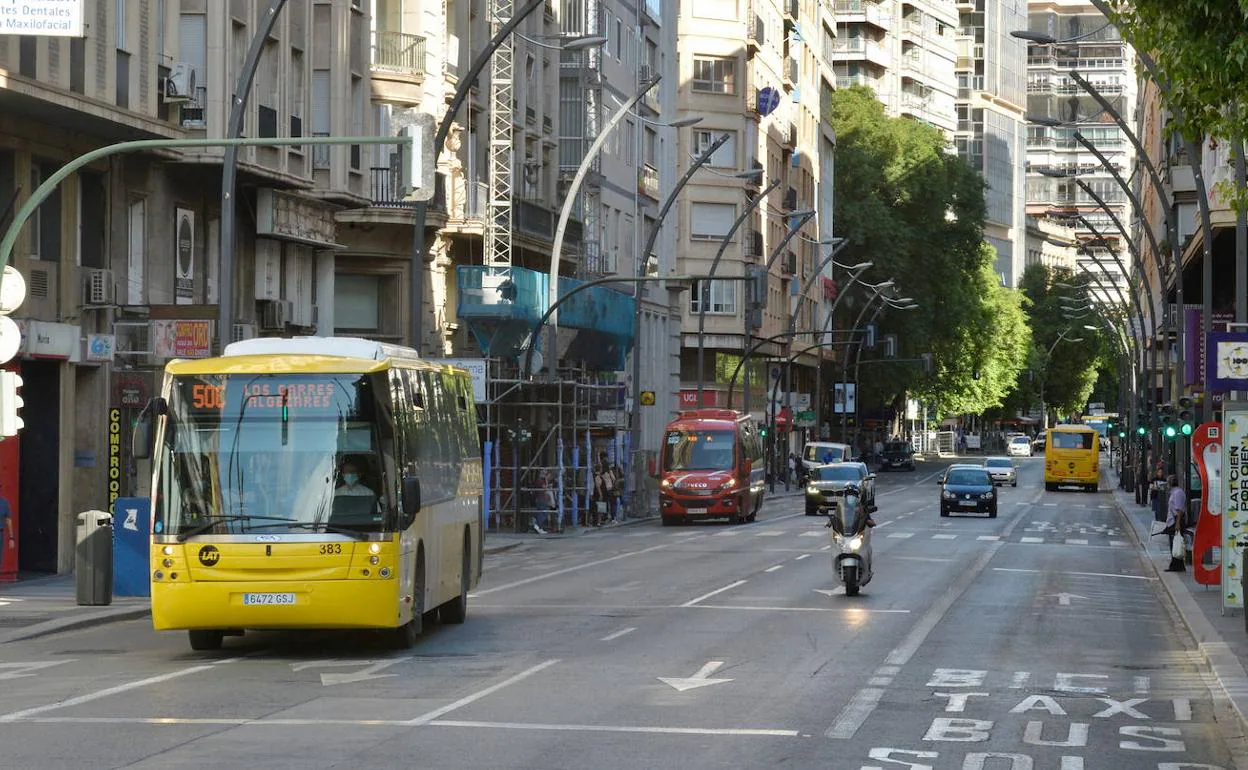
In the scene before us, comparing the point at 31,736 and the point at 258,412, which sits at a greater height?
the point at 258,412

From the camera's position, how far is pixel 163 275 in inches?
1459

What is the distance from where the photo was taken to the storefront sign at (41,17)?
23969mm

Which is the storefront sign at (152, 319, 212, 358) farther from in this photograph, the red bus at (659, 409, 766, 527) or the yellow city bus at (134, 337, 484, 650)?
the red bus at (659, 409, 766, 527)

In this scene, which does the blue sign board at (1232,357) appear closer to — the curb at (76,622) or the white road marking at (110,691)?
the curb at (76,622)

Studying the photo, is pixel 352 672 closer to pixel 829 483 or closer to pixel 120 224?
pixel 120 224

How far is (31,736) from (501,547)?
30.7 m

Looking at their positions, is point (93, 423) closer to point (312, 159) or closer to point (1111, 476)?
point (312, 159)

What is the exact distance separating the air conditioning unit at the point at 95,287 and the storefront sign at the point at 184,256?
11.3ft

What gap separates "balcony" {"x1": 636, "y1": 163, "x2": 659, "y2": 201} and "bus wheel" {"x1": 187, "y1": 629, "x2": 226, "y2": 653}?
5657cm

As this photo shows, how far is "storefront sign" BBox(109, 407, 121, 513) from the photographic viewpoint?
114ft

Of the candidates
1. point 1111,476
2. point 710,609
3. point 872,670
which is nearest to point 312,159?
point 710,609

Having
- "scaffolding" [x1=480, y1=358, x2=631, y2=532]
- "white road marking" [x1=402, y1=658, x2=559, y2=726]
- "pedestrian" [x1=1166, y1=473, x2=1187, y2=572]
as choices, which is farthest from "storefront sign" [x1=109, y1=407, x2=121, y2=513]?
"pedestrian" [x1=1166, y1=473, x2=1187, y2=572]

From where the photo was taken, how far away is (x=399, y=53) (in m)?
49.2

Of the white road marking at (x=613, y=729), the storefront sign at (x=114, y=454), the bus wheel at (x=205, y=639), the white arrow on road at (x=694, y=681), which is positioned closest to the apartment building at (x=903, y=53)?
the storefront sign at (x=114, y=454)
